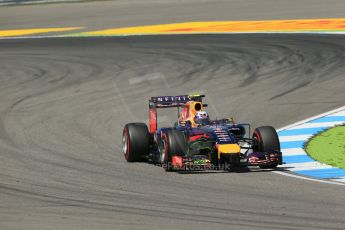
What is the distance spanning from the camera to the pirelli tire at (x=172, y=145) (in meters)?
14.7

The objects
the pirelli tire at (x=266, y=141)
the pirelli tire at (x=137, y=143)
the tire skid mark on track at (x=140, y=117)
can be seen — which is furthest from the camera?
the pirelli tire at (x=137, y=143)

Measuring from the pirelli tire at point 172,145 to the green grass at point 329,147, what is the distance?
2116 millimetres

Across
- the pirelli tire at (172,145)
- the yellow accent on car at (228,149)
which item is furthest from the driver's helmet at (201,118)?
the yellow accent on car at (228,149)

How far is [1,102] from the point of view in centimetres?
2183

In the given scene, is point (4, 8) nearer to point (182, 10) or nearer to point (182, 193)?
point (182, 10)

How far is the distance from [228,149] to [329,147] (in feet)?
8.39

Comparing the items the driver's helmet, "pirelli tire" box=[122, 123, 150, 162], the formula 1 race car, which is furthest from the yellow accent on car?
"pirelli tire" box=[122, 123, 150, 162]

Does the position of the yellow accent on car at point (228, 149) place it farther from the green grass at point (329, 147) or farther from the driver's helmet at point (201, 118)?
the green grass at point (329, 147)

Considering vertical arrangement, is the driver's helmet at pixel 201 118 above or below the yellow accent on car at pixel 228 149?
above

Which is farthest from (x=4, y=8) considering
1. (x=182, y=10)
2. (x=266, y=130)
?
(x=266, y=130)

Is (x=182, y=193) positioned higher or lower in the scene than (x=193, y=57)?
lower

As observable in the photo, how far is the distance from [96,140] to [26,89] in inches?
246

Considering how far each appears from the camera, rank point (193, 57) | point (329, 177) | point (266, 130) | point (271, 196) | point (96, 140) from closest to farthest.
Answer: point (271, 196) < point (329, 177) < point (266, 130) < point (96, 140) < point (193, 57)

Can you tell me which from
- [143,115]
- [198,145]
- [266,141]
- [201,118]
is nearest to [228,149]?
[198,145]
